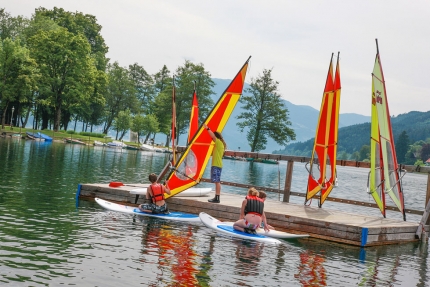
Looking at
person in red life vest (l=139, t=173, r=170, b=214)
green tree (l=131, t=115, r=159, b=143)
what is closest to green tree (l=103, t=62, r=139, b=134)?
green tree (l=131, t=115, r=159, b=143)

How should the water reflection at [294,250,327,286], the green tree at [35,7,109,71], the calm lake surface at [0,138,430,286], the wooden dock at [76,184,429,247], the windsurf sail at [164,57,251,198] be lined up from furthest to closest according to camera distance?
the green tree at [35,7,109,71], the windsurf sail at [164,57,251,198], the wooden dock at [76,184,429,247], the water reflection at [294,250,327,286], the calm lake surface at [0,138,430,286]

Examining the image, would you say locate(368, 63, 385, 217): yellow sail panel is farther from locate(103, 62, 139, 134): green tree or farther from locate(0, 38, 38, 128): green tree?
locate(103, 62, 139, 134): green tree

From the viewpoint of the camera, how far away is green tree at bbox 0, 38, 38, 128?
224 ft

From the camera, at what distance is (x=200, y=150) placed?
720 inches

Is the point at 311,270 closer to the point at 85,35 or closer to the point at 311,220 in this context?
the point at 311,220

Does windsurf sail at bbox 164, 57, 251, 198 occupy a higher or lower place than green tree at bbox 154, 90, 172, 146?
lower

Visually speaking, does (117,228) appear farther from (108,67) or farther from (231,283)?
(108,67)

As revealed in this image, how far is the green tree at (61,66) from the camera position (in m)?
74.8

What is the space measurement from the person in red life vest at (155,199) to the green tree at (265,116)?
81.2 meters

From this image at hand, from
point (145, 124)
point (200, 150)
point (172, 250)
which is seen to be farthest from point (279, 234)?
point (145, 124)

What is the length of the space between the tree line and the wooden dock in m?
52.3

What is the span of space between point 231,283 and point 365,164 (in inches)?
362

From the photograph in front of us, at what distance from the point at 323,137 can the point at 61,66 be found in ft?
205

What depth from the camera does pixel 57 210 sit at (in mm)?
17375
